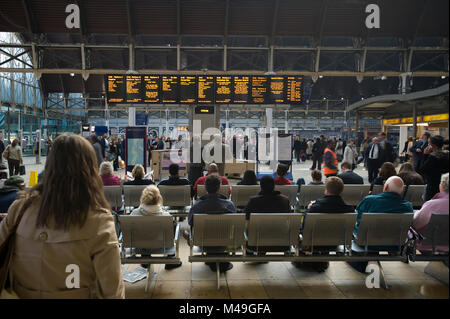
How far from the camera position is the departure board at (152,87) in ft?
33.3

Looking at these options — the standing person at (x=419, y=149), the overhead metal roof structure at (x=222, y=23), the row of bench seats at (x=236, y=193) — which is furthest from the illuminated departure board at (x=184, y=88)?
the row of bench seats at (x=236, y=193)

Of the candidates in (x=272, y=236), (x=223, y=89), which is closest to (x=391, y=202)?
(x=272, y=236)

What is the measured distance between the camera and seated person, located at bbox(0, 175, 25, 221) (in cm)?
377

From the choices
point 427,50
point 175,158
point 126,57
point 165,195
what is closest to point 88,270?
point 165,195

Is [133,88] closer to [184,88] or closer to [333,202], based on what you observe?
[184,88]

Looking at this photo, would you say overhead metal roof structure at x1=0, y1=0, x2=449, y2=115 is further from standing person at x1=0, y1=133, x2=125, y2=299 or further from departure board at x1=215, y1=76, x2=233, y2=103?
standing person at x1=0, y1=133, x2=125, y2=299

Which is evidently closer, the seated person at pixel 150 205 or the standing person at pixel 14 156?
the seated person at pixel 150 205

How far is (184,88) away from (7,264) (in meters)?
9.17

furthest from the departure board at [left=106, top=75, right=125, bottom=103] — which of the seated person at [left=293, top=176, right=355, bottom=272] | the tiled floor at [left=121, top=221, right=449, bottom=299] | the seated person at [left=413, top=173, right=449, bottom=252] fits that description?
the seated person at [left=413, top=173, right=449, bottom=252]

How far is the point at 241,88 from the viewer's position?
33.4 ft

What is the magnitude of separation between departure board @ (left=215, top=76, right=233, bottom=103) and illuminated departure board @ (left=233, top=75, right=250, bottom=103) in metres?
0.12

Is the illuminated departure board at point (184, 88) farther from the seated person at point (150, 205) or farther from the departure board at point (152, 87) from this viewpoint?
Result: the seated person at point (150, 205)

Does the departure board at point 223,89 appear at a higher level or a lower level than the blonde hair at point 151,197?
higher

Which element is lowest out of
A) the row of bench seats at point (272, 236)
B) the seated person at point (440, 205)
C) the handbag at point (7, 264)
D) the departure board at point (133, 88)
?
the row of bench seats at point (272, 236)
